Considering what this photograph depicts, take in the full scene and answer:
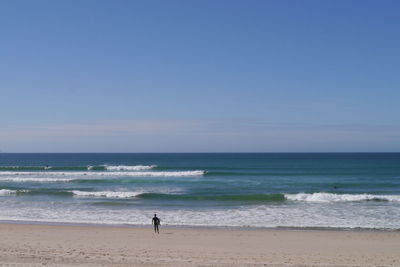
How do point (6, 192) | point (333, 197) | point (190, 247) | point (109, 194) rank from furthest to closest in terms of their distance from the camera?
1. point (6, 192)
2. point (109, 194)
3. point (333, 197)
4. point (190, 247)

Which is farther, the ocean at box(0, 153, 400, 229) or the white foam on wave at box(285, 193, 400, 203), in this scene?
the white foam on wave at box(285, 193, 400, 203)

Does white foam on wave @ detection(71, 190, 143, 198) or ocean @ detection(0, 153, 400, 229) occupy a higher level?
white foam on wave @ detection(71, 190, 143, 198)

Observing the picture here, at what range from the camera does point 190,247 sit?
14172 millimetres

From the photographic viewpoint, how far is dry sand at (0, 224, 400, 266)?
12.0 metres

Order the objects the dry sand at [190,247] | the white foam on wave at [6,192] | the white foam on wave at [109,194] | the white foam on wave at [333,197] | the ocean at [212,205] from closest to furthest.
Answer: the dry sand at [190,247]
the ocean at [212,205]
the white foam on wave at [333,197]
the white foam on wave at [109,194]
the white foam on wave at [6,192]

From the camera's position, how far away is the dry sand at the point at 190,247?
12.0 m

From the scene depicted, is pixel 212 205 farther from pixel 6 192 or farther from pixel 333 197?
pixel 6 192

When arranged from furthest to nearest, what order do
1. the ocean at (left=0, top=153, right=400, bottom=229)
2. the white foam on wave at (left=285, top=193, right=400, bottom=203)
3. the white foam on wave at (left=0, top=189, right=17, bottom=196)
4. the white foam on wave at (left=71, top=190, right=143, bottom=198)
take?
the white foam on wave at (left=0, top=189, right=17, bottom=196)
the white foam on wave at (left=71, top=190, right=143, bottom=198)
the white foam on wave at (left=285, top=193, right=400, bottom=203)
the ocean at (left=0, top=153, right=400, bottom=229)

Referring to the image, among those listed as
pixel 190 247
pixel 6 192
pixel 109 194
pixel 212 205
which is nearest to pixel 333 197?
pixel 212 205

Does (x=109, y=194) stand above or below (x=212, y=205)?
above

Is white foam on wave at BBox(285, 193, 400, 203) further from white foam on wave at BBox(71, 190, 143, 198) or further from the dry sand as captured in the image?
the dry sand

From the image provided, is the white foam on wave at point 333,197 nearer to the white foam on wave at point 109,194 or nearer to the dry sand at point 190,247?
the white foam on wave at point 109,194

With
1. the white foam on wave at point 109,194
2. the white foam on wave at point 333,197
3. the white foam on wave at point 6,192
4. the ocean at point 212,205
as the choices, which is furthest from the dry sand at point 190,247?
the white foam on wave at point 6,192

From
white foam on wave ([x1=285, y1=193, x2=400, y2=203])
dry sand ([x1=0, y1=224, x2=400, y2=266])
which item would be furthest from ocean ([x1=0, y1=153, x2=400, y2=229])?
dry sand ([x1=0, y1=224, x2=400, y2=266])
